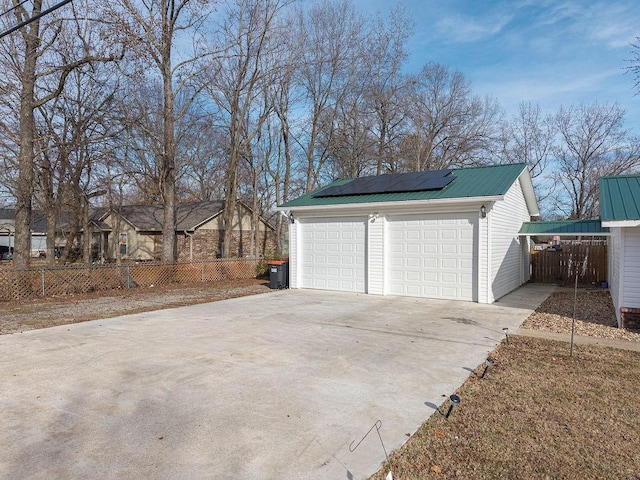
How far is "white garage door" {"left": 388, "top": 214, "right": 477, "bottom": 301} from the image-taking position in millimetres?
10711

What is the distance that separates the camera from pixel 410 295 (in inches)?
455

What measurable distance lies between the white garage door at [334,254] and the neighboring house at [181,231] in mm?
13888

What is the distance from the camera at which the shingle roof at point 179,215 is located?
26078 millimetres

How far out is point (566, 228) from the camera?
13.0m

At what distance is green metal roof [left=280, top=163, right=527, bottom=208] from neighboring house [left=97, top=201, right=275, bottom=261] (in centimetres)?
1434

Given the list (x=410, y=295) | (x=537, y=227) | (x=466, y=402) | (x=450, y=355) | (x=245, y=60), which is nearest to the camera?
(x=466, y=402)

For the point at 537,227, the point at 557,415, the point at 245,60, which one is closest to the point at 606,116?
the point at 537,227

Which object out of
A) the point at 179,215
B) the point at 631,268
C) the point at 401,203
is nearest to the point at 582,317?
the point at 631,268

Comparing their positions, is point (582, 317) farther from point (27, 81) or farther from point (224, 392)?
point (27, 81)

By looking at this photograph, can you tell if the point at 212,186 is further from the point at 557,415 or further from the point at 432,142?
the point at 557,415

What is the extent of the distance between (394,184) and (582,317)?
615cm

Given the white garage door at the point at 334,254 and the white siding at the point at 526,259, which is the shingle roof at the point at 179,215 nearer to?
the white garage door at the point at 334,254

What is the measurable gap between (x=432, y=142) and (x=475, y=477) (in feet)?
88.9

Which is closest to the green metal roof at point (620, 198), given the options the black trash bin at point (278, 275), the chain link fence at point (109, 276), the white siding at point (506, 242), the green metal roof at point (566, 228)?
the white siding at point (506, 242)
